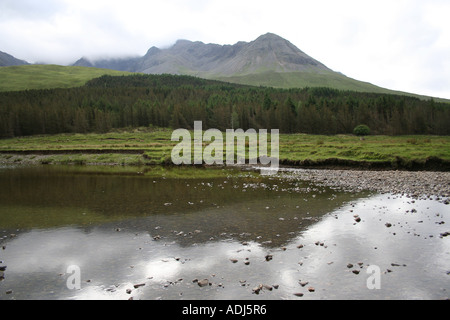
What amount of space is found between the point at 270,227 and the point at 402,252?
8119 millimetres

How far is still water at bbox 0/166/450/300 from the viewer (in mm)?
12609

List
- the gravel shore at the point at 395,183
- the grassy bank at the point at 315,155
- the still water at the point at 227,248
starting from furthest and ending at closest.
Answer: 1. the grassy bank at the point at 315,155
2. the gravel shore at the point at 395,183
3. the still water at the point at 227,248

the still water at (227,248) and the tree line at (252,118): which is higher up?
the tree line at (252,118)

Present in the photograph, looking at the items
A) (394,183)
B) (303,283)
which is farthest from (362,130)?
(303,283)

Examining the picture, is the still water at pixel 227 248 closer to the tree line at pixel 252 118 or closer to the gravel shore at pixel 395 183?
the gravel shore at pixel 395 183

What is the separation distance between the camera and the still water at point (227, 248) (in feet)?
41.4

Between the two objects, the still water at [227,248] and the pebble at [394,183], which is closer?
the still water at [227,248]

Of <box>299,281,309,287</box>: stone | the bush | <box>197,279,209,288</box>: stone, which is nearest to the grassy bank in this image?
the bush

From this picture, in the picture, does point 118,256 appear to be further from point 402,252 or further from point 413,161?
point 413,161

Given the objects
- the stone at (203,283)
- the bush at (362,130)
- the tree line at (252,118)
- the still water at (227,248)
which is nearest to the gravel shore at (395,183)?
the still water at (227,248)

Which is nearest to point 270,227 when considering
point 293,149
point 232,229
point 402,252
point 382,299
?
point 232,229

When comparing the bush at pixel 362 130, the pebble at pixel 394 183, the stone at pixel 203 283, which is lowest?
the pebble at pixel 394 183

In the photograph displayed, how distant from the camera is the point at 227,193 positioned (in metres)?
34.5

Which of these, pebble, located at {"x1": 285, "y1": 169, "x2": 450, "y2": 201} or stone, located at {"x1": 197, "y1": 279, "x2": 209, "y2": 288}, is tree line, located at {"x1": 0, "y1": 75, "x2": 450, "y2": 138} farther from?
stone, located at {"x1": 197, "y1": 279, "x2": 209, "y2": 288}
